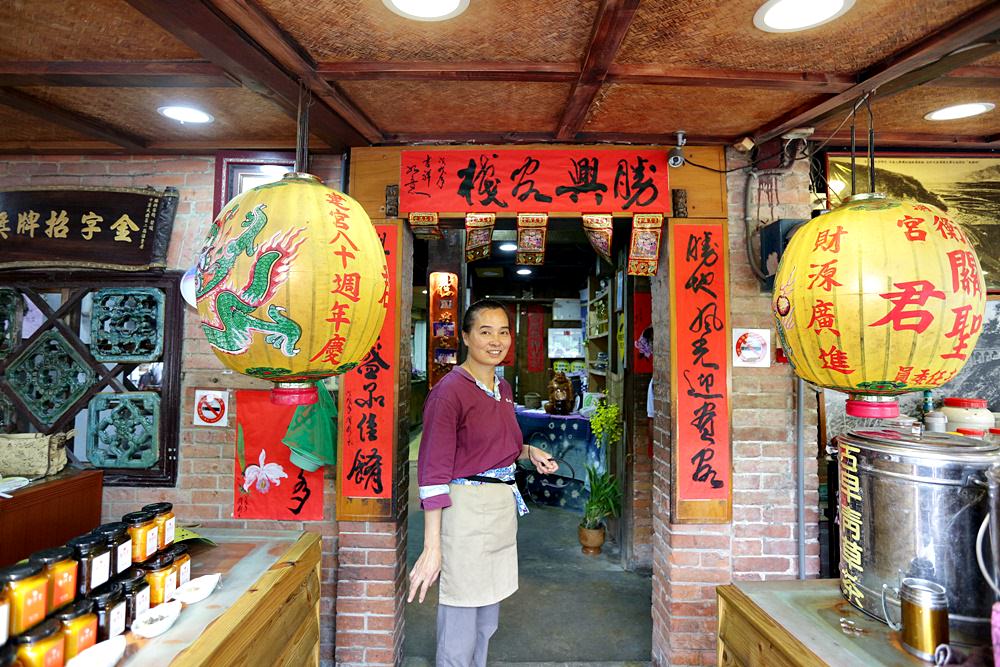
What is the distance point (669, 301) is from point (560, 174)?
1010 millimetres

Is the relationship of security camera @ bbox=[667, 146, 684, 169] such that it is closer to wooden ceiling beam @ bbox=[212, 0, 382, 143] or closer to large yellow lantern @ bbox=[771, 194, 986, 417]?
large yellow lantern @ bbox=[771, 194, 986, 417]

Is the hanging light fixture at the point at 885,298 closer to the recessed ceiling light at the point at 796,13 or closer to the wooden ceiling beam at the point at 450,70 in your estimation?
the recessed ceiling light at the point at 796,13

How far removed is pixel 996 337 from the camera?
3408mm

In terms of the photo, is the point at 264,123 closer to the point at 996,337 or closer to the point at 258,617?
the point at 258,617

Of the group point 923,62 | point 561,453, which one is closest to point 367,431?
point 923,62

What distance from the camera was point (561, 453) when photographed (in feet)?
20.8

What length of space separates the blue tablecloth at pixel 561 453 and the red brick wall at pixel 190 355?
357 cm

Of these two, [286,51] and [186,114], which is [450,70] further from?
[186,114]

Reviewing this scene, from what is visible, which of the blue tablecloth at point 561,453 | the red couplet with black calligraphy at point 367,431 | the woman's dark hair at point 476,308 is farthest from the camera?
the blue tablecloth at point 561,453

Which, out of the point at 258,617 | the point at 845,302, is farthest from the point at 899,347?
the point at 258,617

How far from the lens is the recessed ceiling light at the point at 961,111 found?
2.78 metres

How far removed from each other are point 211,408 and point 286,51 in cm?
220

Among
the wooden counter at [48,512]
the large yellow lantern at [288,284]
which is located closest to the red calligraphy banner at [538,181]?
the large yellow lantern at [288,284]

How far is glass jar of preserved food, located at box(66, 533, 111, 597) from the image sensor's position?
162 cm
